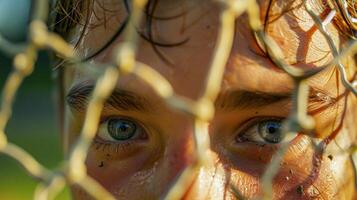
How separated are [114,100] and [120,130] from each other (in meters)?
0.07

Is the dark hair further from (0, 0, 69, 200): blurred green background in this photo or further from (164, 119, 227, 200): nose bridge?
(0, 0, 69, 200): blurred green background

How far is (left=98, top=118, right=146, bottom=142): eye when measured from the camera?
3.86 ft

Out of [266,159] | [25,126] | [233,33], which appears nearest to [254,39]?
[233,33]

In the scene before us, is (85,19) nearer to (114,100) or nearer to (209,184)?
(114,100)

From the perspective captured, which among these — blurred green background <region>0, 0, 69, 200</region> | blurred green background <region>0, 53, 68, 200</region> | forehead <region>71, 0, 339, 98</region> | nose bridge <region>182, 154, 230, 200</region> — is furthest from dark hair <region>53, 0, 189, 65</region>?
blurred green background <region>0, 53, 68, 200</region>

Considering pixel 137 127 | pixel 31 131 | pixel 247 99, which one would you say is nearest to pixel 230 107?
pixel 247 99

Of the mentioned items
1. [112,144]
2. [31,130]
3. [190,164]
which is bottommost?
[31,130]

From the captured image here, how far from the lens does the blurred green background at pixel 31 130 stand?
4086 mm

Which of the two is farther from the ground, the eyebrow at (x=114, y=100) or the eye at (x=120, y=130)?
the eyebrow at (x=114, y=100)

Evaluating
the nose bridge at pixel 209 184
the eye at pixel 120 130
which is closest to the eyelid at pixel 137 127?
the eye at pixel 120 130

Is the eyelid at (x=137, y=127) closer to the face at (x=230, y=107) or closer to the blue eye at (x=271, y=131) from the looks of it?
the face at (x=230, y=107)

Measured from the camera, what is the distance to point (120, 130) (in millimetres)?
1204

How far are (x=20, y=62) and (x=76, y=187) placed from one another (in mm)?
439

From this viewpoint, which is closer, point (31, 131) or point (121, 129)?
point (121, 129)
